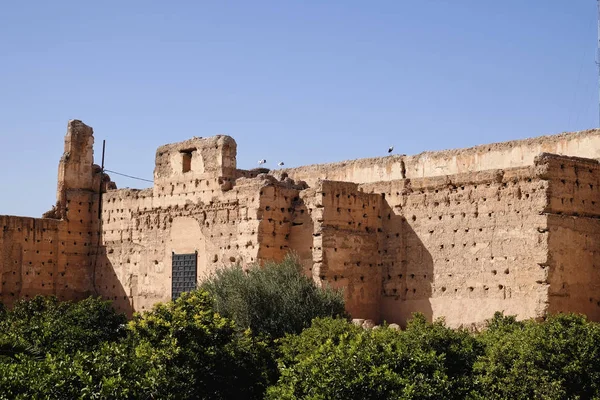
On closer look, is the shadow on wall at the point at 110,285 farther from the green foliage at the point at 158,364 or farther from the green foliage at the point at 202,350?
the green foliage at the point at 202,350

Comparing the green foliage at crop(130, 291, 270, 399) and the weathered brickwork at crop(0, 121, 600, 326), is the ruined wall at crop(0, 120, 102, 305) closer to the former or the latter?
the weathered brickwork at crop(0, 121, 600, 326)

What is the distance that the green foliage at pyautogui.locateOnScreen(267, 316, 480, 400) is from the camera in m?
19.7

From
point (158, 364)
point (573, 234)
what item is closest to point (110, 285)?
point (158, 364)

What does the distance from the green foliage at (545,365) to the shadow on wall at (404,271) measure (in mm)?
5876

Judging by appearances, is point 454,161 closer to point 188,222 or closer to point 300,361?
point 188,222

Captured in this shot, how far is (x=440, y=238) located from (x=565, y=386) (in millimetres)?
7172

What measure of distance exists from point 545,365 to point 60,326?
983cm

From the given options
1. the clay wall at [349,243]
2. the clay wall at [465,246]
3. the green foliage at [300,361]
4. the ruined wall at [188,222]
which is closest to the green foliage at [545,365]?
the green foliage at [300,361]

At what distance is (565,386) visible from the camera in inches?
770

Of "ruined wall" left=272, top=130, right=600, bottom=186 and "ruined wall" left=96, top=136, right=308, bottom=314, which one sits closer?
"ruined wall" left=272, top=130, right=600, bottom=186

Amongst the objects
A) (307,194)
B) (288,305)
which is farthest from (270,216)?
(288,305)

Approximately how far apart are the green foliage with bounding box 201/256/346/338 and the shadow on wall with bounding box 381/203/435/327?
1.77 meters

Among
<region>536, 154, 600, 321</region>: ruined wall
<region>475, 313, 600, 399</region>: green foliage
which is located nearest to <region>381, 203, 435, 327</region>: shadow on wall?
<region>536, 154, 600, 321</region>: ruined wall

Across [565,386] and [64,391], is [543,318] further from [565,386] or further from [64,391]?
[64,391]
